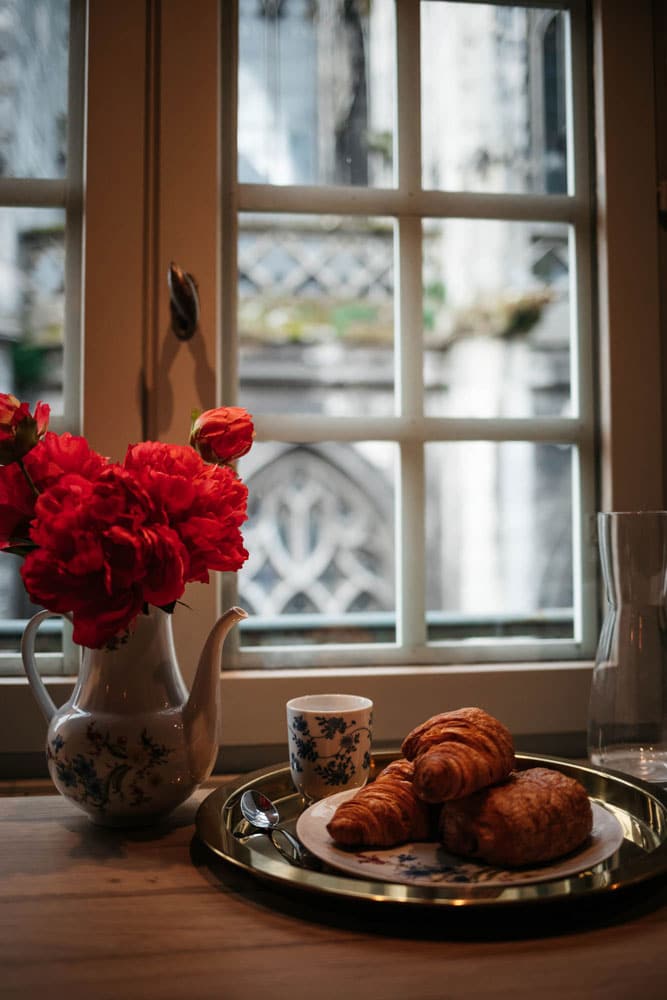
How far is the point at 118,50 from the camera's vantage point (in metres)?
1.17

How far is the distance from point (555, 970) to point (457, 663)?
27.8 inches

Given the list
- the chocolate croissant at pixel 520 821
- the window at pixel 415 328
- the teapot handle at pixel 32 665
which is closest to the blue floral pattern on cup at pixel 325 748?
the chocolate croissant at pixel 520 821

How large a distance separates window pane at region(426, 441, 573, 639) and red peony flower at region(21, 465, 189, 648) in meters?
0.62

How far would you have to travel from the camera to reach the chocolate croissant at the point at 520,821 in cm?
68

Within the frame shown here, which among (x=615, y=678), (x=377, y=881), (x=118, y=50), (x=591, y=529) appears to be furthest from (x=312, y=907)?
(x=118, y=50)

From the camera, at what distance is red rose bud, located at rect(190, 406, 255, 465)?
0.86 metres

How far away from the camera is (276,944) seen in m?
0.59

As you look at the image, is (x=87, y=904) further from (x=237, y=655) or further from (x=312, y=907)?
(x=237, y=655)

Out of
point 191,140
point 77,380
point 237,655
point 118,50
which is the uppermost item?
point 118,50

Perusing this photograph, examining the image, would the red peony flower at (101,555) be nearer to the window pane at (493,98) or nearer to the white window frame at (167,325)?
the white window frame at (167,325)

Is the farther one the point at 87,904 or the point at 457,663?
the point at 457,663

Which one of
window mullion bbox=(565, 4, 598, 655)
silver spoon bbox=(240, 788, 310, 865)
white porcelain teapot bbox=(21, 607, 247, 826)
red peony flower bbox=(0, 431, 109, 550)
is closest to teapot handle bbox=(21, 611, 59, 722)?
white porcelain teapot bbox=(21, 607, 247, 826)

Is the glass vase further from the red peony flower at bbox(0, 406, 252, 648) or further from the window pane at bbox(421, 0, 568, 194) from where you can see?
the window pane at bbox(421, 0, 568, 194)

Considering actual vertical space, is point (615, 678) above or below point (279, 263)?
below
